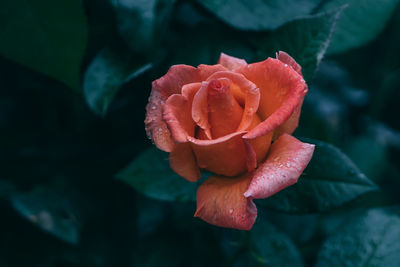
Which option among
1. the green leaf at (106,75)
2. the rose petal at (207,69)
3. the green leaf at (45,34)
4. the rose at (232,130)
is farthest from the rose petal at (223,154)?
the green leaf at (45,34)

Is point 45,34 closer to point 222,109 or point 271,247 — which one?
point 222,109

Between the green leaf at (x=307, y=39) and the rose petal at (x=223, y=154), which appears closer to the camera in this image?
the rose petal at (x=223, y=154)

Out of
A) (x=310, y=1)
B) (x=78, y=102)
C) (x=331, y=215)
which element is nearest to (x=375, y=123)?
(x=331, y=215)

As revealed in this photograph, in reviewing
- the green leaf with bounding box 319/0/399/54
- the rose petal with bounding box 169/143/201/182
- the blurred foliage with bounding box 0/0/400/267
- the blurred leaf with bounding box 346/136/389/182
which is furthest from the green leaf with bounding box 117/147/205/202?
the blurred leaf with bounding box 346/136/389/182

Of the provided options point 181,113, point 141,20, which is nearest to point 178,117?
point 181,113

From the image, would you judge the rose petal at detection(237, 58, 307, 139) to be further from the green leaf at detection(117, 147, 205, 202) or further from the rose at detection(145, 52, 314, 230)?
the green leaf at detection(117, 147, 205, 202)

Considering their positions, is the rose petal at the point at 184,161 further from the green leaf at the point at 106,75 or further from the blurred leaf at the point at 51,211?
the blurred leaf at the point at 51,211

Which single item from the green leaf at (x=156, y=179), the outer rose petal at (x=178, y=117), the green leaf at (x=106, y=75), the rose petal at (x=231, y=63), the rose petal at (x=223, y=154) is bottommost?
the green leaf at (x=156, y=179)
